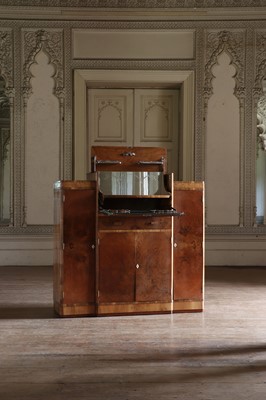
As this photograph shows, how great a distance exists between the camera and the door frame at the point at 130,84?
7602mm

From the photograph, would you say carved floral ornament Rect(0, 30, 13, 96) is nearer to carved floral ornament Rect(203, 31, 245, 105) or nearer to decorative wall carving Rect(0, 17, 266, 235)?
decorative wall carving Rect(0, 17, 266, 235)

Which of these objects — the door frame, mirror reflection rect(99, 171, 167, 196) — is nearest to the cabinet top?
mirror reflection rect(99, 171, 167, 196)

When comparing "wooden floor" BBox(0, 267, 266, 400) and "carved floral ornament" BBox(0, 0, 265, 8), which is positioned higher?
"carved floral ornament" BBox(0, 0, 265, 8)

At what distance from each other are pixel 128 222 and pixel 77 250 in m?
0.50

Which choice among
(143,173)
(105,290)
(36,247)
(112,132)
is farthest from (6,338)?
(112,132)

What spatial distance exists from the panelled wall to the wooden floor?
8.76 ft

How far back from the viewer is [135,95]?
7844mm

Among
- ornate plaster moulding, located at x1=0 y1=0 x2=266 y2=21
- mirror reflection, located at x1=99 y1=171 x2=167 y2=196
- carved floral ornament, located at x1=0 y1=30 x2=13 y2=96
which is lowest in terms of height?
mirror reflection, located at x1=99 y1=171 x2=167 y2=196

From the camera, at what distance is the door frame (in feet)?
24.9

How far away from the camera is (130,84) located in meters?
7.73

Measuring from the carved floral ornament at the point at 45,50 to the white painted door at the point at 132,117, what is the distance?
1.80 ft

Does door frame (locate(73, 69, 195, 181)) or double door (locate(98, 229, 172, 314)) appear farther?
door frame (locate(73, 69, 195, 181))

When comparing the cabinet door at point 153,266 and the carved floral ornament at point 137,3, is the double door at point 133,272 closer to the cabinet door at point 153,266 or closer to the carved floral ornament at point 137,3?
the cabinet door at point 153,266

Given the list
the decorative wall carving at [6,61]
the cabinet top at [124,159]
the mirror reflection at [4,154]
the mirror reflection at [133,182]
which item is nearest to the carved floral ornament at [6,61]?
the decorative wall carving at [6,61]
